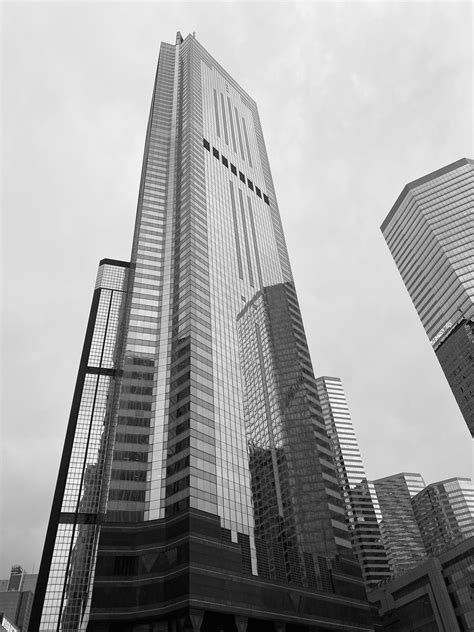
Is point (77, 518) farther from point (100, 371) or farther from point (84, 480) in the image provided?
point (100, 371)

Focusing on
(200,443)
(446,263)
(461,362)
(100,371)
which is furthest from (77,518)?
(446,263)

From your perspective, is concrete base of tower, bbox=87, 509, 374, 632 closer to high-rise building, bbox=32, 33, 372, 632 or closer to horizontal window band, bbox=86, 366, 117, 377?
high-rise building, bbox=32, 33, 372, 632

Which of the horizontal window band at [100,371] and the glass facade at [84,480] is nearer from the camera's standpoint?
the glass facade at [84,480]

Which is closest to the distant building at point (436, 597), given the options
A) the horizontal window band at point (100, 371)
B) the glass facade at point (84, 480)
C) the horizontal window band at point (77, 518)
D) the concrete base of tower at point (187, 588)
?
the concrete base of tower at point (187, 588)

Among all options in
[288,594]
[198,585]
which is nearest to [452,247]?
[288,594]

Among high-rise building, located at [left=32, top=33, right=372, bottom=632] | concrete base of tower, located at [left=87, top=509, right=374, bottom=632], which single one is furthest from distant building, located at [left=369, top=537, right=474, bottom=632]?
concrete base of tower, located at [left=87, top=509, right=374, bottom=632]

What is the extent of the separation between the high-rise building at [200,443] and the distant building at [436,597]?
30.3 meters

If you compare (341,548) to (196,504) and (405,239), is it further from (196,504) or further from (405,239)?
(405,239)

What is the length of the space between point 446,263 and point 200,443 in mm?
123142

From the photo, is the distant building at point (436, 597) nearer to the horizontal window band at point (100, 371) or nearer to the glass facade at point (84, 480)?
the glass facade at point (84, 480)

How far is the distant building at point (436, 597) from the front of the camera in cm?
10625

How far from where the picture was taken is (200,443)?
81938mm

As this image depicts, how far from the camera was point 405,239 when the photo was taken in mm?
195625

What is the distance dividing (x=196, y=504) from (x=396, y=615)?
8181cm
